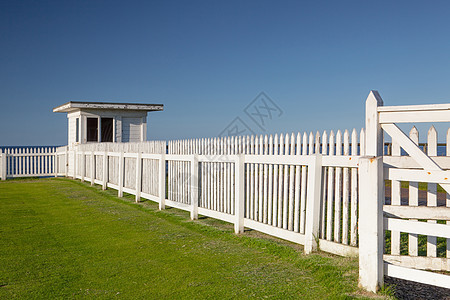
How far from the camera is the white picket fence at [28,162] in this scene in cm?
1953

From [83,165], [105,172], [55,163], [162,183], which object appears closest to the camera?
[162,183]

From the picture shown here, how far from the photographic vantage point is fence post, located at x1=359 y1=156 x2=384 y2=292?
403 cm

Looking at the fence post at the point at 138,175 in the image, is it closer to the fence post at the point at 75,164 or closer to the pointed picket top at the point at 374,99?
the pointed picket top at the point at 374,99

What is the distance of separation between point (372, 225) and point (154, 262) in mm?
2932

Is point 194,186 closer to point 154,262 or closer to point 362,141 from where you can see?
point 154,262

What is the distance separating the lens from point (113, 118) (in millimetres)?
19266

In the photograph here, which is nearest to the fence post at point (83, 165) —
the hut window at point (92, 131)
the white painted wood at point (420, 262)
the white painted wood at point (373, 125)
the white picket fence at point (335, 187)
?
the hut window at point (92, 131)

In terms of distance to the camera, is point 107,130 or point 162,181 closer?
point 162,181

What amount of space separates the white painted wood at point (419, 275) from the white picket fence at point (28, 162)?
64.0ft

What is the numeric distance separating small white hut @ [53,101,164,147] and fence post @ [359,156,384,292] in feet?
53.5

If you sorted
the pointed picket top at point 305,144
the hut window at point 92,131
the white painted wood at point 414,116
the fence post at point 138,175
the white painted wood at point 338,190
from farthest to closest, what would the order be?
the hut window at point 92,131
the fence post at point 138,175
the pointed picket top at point 305,144
the white painted wood at point 338,190
the white painted wood at point 414,116

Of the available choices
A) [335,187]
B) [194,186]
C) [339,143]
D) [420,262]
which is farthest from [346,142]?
[194,186]

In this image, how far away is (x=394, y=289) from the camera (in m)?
4.20

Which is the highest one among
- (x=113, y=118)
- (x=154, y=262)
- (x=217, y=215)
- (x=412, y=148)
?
(x=113, y=118)
